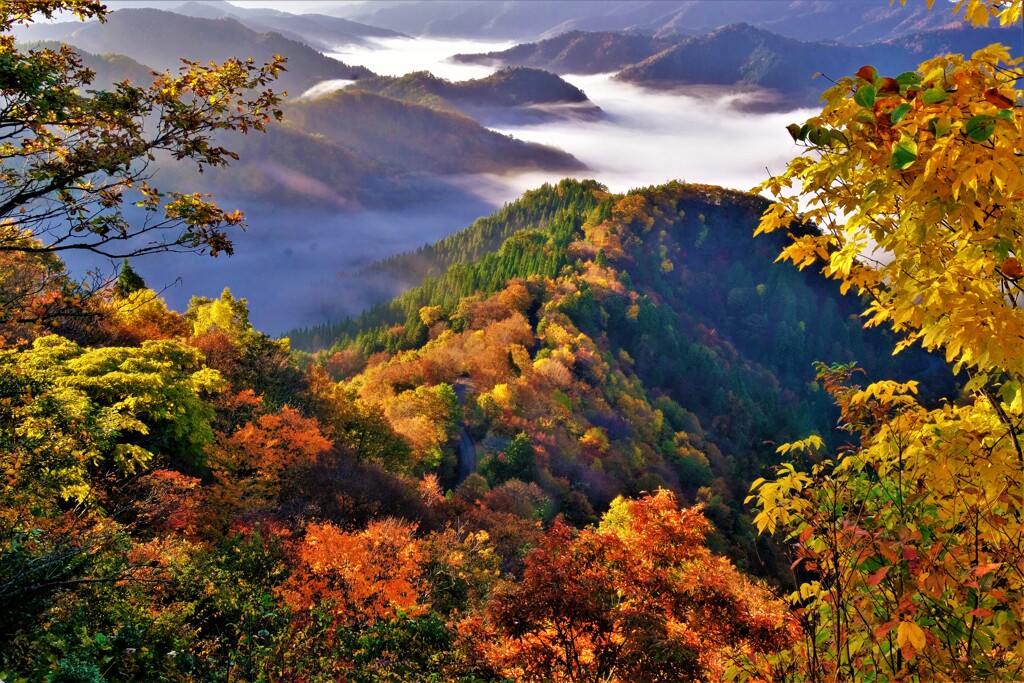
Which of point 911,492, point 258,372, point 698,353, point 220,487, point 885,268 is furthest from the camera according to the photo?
point 698,353

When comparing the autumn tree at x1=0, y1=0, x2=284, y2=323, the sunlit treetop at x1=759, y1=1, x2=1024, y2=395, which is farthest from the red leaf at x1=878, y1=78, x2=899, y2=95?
the autumn tree at x1=0, y1=0, x2=284, y2=323

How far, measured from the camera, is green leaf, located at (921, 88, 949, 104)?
3.20 meters

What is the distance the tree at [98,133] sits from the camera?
6.39 metres

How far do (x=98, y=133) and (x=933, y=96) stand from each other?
7.35 meters

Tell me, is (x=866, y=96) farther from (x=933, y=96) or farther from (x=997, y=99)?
(x=997, y=99)

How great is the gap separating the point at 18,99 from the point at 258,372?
33067mm

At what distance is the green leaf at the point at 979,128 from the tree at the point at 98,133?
6050 mm

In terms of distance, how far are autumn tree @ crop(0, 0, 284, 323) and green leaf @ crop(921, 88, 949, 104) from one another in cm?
572

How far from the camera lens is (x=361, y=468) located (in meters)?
32.7

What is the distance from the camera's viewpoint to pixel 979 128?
3.04 metres

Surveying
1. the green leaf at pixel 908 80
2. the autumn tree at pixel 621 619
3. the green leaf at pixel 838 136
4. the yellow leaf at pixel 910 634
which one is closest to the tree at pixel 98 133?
the green leaf at pixel 838 136

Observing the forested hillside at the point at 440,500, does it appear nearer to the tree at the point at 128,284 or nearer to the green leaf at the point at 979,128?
the green leaf at the point at 979,128

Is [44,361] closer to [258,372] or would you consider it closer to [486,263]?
[258,372]

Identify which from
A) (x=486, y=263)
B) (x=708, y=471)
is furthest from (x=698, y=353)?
(x=486, y=263)
